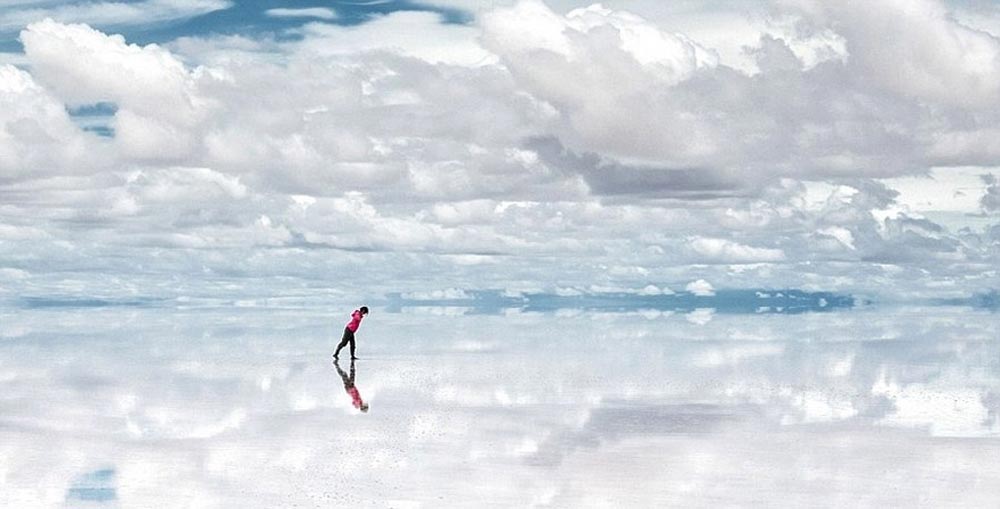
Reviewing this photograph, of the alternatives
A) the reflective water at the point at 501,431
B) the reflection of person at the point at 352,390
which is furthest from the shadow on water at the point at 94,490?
the reflection of person at the point at 352,390

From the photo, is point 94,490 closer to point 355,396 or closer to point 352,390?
point 355,396

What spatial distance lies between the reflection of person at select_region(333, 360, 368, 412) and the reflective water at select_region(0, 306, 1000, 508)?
0.33 feet

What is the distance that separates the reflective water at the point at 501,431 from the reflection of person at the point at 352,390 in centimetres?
10

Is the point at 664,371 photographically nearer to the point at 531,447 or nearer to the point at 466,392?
the point at 466,392

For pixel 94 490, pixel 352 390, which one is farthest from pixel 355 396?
pixel 94 490

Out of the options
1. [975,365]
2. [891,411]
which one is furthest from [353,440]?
[975,365]

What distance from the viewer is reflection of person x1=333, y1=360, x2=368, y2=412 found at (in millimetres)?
33909

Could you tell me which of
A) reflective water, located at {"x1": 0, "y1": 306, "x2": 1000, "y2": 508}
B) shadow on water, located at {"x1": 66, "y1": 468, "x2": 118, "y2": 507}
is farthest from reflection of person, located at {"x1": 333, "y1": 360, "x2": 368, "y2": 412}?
→ shadow on water, located at {"x1": 66, "y1": 468, "x2": 118, "y2": 507}

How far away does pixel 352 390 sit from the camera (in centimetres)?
3850

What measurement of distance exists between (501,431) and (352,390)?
11.0 metres

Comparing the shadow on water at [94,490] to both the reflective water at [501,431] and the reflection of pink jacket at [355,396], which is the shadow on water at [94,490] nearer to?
the reflective water at [501,431]

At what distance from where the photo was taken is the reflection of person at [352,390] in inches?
1335

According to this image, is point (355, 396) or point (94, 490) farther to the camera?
point (355, 396)

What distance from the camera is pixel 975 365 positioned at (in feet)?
163
